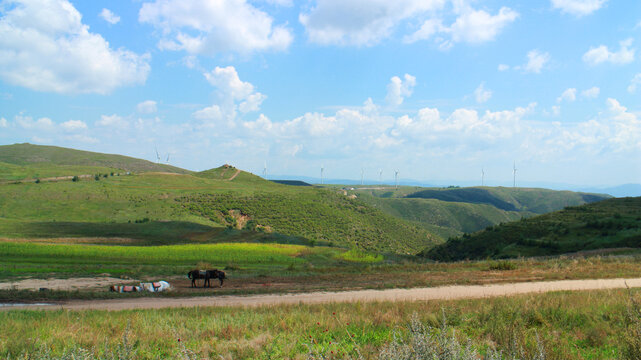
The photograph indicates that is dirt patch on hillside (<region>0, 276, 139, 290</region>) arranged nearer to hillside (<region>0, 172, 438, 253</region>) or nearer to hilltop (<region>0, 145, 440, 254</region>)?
hilltop (<region>0, 145, 440, 254</region>)

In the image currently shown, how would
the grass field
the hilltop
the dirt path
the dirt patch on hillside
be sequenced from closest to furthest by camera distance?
1. the grass field
2. the dirt path
3. the dirt patch on hillside
4. the hilltop

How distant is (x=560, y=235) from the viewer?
4516 centimetres

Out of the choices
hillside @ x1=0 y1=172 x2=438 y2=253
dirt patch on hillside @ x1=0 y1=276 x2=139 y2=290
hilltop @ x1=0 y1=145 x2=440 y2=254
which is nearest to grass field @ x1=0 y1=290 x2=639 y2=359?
dirt patch on hillside @ x1=0 y1=276 x2=139 y2=290

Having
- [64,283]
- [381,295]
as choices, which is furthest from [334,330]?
[64,283]

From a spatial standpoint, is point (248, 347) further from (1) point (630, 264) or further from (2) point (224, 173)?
(2) point (224, 173)

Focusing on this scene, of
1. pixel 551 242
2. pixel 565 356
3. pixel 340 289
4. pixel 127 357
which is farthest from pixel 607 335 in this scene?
pixel 551 242

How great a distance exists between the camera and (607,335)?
945 centimetres

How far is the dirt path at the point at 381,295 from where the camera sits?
53.3ft

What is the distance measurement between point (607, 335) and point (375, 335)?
224 inches

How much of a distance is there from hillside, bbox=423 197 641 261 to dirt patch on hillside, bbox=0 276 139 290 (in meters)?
35.8

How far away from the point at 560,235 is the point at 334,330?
148ft

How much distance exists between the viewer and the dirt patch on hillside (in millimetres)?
21372

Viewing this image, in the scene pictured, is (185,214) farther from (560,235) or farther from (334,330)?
(334,330)

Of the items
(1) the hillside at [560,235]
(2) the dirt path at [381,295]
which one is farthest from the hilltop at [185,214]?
(2) the dirt path at [381,295]
